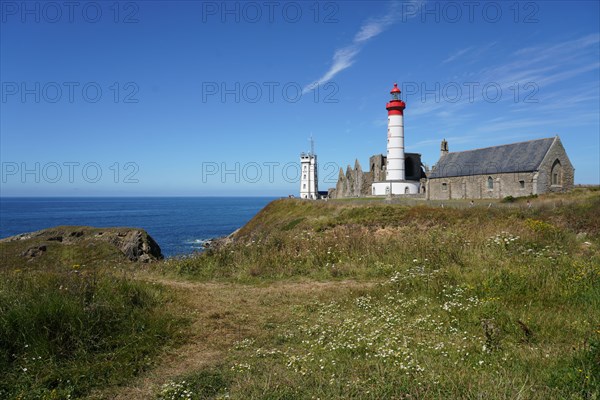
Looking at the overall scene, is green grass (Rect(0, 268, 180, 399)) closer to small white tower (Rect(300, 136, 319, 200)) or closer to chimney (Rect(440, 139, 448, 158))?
chimney (Rect(440, 139, 448, 158))

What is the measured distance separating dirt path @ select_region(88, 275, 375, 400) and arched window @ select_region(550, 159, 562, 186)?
3865cm

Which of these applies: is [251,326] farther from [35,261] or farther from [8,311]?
[35,261]

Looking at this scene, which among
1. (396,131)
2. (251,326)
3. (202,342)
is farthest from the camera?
(396,131)

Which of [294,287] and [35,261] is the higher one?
[294,287]

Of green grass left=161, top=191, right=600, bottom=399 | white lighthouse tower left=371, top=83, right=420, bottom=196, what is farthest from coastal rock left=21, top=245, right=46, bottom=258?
white lighthouse tower left=371, top=83, right=420, bottom=196

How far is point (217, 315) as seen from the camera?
7434 millimetres

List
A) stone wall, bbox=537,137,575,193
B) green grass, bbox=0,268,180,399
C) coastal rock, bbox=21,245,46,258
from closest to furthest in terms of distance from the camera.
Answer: green grass, bbox=0,268,180,399, coastal rock, bbox=21,245,46,258, stone wall, bbox=537,137,575,193

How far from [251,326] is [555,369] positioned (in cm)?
465

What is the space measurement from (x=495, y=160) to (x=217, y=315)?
144 feet

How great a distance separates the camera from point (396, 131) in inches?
1969

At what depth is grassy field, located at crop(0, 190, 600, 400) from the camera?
434cm

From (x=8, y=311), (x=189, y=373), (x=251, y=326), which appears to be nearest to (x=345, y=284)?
(x=251, y=326)

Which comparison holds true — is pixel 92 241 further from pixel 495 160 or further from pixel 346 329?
Result: pixel 495 160

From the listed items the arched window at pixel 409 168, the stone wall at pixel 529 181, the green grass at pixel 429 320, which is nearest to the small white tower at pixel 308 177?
the arched window at pixel 409 168
